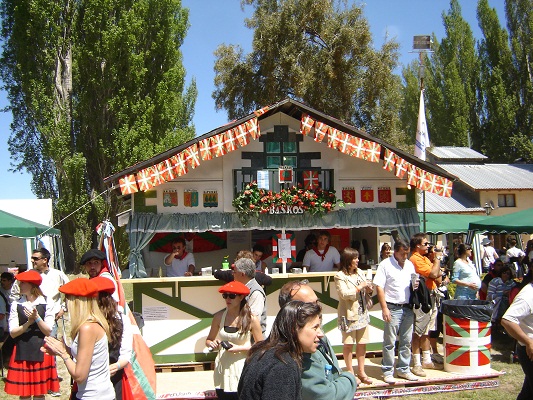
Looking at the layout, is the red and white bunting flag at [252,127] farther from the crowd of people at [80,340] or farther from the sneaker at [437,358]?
the sneaker at [437,358]

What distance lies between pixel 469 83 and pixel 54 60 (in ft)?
93.7

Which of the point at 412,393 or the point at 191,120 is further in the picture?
the point at 191,120

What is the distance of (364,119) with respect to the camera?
2644 centimetres

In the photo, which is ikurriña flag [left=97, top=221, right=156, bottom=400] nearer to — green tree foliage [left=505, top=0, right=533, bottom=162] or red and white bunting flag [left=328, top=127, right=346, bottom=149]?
red and white bunting flag [left=328, top=127, right=346, bottom=149]

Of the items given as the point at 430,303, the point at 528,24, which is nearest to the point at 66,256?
the point at 430,303

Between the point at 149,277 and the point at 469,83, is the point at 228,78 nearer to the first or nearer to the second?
the point at 149,277

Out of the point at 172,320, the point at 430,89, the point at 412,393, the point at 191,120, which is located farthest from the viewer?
the point at 430,89

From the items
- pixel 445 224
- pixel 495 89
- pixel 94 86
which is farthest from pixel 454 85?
pixel 94 86

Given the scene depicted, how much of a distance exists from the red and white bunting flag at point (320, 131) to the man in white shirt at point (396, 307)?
7.30ft

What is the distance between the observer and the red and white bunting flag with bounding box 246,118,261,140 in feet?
28.8

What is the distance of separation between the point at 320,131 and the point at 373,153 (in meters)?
A: 0.88

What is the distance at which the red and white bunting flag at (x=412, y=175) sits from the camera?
353 inches

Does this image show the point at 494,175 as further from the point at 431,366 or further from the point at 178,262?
the point at 178,262

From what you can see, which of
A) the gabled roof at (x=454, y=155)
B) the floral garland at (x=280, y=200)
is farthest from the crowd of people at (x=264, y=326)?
the gabled roof at (x=454, y=155)
